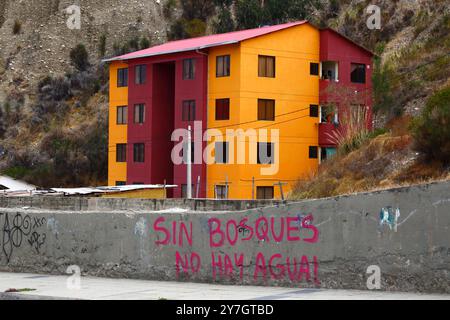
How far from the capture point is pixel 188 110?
53.7 meters

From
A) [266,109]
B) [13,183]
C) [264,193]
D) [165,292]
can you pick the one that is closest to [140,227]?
[165,292]

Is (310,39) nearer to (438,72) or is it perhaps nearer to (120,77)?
(438,72)

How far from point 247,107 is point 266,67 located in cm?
271

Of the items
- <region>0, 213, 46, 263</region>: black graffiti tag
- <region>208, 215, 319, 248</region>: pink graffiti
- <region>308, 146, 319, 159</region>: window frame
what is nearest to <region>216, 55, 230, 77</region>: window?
<region>308, 146, 319, 159</region>: window frame

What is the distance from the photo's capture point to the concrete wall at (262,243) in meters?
15.6

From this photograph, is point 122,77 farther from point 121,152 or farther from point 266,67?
point 266,67

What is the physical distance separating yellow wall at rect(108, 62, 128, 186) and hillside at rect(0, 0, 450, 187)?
32.7 ft

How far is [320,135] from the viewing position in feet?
176

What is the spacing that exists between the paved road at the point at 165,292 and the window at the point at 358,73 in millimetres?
37155

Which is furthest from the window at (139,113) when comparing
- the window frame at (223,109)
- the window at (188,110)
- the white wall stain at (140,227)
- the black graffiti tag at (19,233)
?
the white wall stain at (140,227)
